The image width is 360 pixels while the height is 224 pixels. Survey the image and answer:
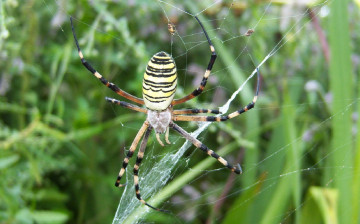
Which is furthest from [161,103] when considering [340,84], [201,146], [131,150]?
[340,84]

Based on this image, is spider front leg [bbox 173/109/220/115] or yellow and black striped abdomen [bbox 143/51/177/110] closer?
yellow and black striped abdomen [bbox 143/51/177/110]

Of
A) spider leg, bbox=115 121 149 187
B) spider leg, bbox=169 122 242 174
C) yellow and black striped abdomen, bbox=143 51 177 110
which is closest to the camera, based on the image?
yellow and black striped abdomen, bbox=143 51 177 110

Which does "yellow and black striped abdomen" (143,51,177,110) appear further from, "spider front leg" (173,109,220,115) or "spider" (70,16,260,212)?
"spider front leg" (173,109,220,115)

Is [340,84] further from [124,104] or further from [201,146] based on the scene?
[124,104]

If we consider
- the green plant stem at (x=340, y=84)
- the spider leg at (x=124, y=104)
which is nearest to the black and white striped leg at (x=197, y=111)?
the spider leg at (x=124, y=104)

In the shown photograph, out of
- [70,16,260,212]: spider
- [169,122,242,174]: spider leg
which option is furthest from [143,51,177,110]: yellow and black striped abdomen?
[169,122,242,174]: spider leg

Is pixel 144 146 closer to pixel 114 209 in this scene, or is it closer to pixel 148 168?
pixel 148 168
